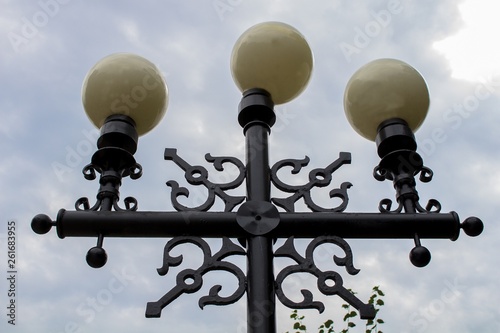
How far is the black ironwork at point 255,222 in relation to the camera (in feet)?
7.70

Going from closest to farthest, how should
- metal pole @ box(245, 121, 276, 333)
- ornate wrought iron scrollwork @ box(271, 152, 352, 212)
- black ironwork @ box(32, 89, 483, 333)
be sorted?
1. metal pole @ box(245, 121, 276, 333)
2. black ironwork @ box(32, 89, 483, 333)
3. ornate wrought iron scrollwork @ box(271, 152, 352, 212)

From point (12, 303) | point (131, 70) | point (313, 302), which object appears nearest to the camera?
point (313, 302)

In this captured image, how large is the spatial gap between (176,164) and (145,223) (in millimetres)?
445

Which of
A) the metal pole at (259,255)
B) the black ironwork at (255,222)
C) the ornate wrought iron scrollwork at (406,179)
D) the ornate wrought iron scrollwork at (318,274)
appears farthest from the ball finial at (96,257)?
the ornate wrought iron scrollwork at (406,179)

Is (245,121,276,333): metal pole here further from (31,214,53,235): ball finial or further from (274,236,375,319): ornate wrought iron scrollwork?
(31,214,53,235): ball finial

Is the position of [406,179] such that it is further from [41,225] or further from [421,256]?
[41,225]

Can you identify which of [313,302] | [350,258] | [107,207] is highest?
[107,207]

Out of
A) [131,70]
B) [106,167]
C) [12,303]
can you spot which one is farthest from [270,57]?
[12,303]

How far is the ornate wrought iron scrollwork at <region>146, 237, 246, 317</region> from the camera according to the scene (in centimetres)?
A: 228

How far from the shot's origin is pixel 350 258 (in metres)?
2.46

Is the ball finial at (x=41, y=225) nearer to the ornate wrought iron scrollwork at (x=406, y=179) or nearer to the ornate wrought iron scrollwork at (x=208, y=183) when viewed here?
the ornate wrought iron scrollwork at (x=208, y=183)

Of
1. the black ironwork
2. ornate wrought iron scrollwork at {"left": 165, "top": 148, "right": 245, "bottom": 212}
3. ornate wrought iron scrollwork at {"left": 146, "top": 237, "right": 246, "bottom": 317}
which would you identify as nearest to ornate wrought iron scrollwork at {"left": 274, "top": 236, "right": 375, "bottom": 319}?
the black ironwork

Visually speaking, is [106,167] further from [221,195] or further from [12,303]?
[12,303]

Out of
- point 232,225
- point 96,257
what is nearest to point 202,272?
point 232,225
